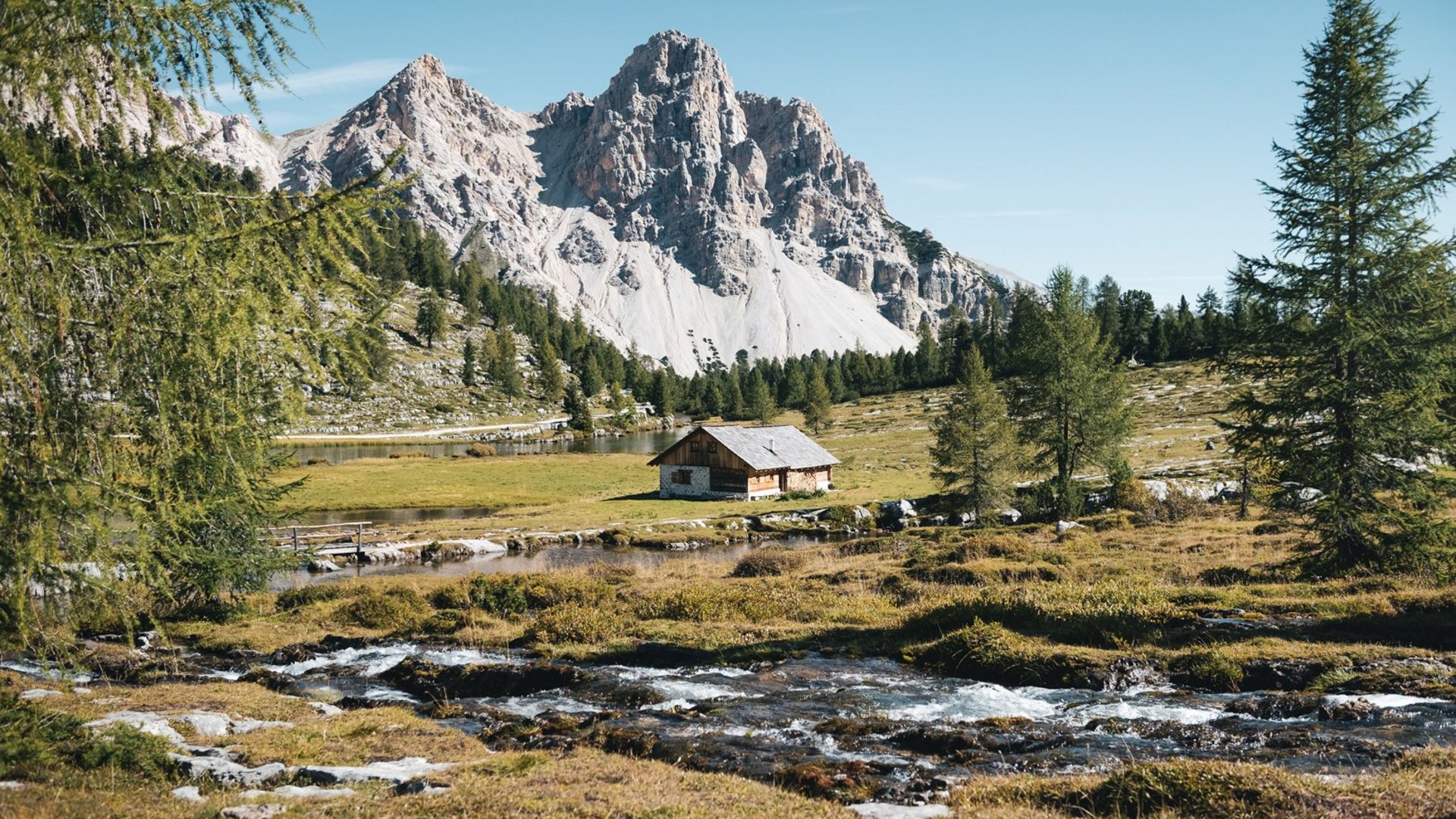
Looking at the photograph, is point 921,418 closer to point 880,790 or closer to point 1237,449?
point 1237,449

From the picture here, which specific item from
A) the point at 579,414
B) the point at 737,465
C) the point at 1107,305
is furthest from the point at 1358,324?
the point at 1107,305

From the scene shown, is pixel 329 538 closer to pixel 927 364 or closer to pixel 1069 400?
pixel 1069 400

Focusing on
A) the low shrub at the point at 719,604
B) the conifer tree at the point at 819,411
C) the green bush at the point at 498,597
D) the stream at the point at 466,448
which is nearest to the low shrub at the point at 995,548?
the low shrub at the point at 719,604

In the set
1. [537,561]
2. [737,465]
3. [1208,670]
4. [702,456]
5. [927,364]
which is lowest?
[537,561]

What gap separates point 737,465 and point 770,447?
4564 mm

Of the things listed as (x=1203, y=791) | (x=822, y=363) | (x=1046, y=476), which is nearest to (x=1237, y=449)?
(x=1203, y=791)

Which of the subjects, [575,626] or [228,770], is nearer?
[228,770]

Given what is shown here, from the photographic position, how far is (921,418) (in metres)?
119

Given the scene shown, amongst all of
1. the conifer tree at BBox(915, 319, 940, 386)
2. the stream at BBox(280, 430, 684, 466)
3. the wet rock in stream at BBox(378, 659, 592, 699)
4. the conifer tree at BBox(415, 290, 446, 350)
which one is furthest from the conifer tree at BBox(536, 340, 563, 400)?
the wet rock in stream at BBox(378, 659, 592, 699)

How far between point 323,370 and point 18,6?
10.4ft

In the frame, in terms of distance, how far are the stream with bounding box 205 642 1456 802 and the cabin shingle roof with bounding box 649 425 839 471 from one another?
Result: 41.9 meters

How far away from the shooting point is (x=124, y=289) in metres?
6.55

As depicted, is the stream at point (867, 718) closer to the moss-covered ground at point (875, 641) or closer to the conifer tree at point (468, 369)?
the moss-covered ground at point (875, 641)

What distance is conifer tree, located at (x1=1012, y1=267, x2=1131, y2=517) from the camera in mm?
43062
